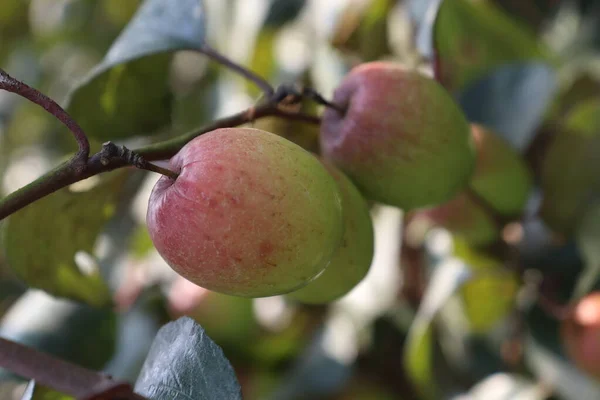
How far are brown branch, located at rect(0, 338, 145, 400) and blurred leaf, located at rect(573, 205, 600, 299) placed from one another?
54 centimetres

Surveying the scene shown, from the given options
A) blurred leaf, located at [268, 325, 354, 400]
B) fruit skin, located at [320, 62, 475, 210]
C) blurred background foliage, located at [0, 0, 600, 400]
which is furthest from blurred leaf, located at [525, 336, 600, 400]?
fruit skin, located at [320, 62, 475, 210]

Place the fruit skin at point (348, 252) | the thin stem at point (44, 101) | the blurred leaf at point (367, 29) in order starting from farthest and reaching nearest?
the blurred leaf at point (367, 29), the fruit skin at point (348, 252), the thin stem at point (44, 101)

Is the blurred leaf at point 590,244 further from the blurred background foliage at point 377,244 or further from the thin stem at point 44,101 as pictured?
the thin stem at point 44,101

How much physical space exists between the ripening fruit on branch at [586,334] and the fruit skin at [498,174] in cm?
15

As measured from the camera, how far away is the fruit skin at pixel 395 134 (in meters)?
0.58

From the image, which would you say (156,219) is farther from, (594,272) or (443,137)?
(594,272)

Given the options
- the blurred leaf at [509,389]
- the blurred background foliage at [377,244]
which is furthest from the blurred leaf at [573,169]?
the blurred leaf at [509,389]

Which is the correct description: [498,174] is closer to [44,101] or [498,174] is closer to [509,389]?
[509,389]

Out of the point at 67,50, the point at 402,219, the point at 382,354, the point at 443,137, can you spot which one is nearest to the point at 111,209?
the point at 443,137

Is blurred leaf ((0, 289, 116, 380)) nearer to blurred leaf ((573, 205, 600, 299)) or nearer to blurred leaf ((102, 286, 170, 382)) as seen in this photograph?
blurred leaf ((102, 286, 170, 382))

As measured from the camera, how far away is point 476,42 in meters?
0.89

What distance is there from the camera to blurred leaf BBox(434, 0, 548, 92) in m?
0.87

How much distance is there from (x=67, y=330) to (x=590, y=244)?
62cm

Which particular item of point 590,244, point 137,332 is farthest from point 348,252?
point 137,332
